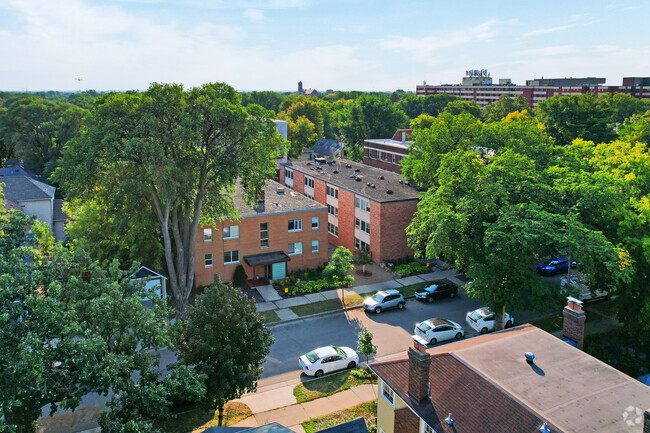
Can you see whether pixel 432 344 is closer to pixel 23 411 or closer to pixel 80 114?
pixel 23 411

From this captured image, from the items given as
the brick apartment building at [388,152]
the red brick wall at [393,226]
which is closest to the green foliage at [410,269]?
the red brick wall at [393,226]

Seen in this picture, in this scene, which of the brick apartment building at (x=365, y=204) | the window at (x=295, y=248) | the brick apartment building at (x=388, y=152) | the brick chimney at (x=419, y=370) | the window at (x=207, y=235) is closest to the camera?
the brick chimney at (x=419, y=370)

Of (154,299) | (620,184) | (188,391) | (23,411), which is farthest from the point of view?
(620,184)

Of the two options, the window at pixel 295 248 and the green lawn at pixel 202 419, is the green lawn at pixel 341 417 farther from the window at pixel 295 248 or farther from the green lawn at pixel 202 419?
the window at pixel 295 248

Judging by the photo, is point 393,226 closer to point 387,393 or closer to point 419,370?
point 387,393

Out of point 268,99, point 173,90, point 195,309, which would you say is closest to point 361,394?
point 195,309

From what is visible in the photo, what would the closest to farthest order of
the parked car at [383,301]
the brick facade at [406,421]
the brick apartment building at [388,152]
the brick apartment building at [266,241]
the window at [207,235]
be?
the brick facade at [406,421], the parked car at [383,301], the window at [207,235], the brick apartment building at [266,241], the brick apartment building at [388,152]

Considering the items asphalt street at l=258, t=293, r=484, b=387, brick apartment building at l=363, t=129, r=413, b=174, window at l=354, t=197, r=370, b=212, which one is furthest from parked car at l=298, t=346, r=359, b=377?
brick apartment building at l=363, t=129, r=413, b=174

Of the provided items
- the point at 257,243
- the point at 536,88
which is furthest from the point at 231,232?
the point at 536,88
